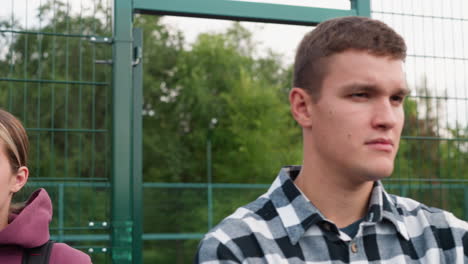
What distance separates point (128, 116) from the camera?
301 centimetres

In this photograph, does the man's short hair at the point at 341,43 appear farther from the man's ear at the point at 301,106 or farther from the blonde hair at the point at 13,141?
the blonde hair at the point at 13,141

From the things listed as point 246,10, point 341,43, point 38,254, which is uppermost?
point 246,10

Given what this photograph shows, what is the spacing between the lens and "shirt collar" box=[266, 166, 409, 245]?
1438 mm

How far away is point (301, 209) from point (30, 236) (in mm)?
816

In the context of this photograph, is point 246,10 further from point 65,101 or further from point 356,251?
point 356,251

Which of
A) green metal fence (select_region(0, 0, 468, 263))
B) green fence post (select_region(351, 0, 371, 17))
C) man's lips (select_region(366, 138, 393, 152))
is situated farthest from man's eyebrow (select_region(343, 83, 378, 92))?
green fence post (select_region(351, 0, 371, 17))

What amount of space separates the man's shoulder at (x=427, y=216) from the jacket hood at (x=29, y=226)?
40.1 inches

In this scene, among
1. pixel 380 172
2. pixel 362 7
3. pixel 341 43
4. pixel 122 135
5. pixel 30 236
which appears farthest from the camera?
pixel 362 7

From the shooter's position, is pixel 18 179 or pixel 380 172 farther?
pixel 18 179

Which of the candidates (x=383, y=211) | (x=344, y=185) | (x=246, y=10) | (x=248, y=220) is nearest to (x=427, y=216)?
(x=383, y=211)

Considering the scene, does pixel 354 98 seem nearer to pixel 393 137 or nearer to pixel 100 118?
A: pixel 393 137

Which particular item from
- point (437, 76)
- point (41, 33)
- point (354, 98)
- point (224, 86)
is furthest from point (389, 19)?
point (224, 86)

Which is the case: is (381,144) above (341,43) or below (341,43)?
below

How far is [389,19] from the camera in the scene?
356 centimetres
